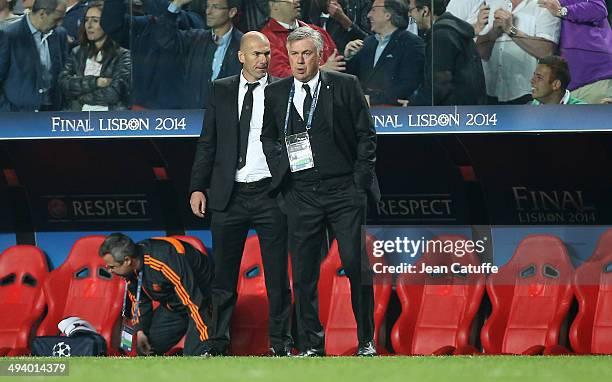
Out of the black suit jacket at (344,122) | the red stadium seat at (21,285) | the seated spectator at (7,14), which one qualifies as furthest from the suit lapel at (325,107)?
the red stadium seat at (21,285)

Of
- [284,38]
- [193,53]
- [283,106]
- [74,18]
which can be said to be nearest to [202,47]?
[193,53]

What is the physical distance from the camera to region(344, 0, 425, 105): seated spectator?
9984 millimetres

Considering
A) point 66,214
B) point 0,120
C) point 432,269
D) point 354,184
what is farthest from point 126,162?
point 354,184

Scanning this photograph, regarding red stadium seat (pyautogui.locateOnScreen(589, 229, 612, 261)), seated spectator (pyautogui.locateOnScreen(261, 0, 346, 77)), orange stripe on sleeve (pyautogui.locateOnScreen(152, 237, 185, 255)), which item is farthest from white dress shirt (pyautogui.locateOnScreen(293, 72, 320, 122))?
red stadium seat (pyautogui.locateOnScreen(589, 229, 612, 261))

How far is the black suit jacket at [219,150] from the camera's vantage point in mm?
9125

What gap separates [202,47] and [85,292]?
2.42 metres

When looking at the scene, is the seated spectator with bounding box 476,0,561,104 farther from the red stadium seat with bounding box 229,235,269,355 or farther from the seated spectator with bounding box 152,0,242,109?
the red stadium seat with bounding box 229,235,269,355

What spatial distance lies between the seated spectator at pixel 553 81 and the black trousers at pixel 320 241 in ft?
6.34

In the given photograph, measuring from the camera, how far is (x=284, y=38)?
1004 cm

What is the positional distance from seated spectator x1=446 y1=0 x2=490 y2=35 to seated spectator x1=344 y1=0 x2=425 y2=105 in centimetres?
31

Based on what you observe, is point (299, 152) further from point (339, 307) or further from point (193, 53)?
point (339, 307)

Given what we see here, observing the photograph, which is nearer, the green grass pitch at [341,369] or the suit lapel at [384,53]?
the green grass pitch at [341,369]

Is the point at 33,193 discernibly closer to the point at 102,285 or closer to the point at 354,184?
the point at 102,285

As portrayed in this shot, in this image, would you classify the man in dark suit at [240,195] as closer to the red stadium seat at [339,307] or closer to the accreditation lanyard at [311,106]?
the accreditation lanyard at [311,106]
